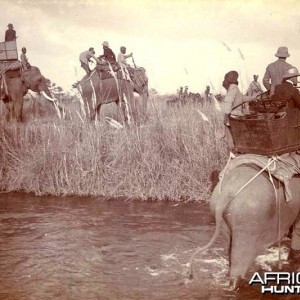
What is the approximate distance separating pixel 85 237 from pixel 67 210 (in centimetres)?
168

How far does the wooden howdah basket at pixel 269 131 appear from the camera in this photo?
15.9 ft

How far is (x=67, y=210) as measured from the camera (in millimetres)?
8641

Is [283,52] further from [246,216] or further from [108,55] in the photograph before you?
[108,55]

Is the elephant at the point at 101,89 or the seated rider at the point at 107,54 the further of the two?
the seated rider at the point at 107,54

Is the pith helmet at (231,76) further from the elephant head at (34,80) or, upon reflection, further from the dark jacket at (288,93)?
the elephant head at (34,80)

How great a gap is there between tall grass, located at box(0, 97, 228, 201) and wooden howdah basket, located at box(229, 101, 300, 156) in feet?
12.4

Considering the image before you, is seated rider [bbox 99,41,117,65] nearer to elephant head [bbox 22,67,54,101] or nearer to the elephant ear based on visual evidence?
elephant head [bbox 22,67,54,101]

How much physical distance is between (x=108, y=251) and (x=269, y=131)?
2.62 metres

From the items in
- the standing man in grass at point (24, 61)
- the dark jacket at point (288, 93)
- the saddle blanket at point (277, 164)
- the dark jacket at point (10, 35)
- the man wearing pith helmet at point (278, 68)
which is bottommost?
the saddle blanket at point (277, 164)

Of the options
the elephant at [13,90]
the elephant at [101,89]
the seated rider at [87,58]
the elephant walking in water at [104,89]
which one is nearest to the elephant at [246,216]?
the elephant walking in water at [104,89]

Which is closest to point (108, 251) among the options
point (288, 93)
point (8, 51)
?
point (288, 93)

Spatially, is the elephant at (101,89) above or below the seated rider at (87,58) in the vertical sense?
below

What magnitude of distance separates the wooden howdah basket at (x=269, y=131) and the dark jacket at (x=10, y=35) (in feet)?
32.0

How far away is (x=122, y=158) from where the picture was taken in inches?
375
